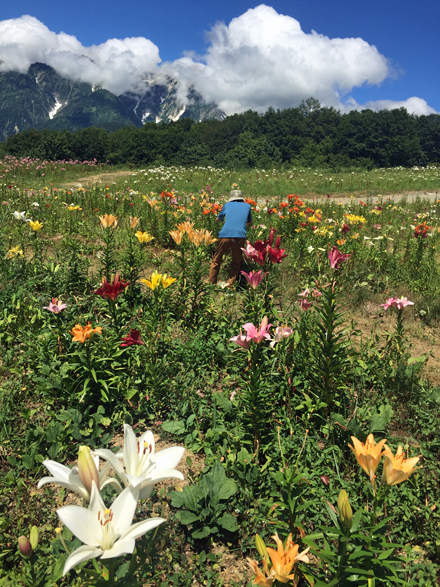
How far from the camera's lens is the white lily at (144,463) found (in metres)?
0.76

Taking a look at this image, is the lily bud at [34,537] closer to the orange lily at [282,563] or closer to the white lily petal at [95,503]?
the white lily petal at [95,503]

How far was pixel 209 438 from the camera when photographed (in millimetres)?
2076

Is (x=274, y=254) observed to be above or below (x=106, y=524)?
above

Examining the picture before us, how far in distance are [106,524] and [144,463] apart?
17 cm

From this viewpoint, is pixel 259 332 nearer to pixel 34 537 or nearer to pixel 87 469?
pixel 87 469

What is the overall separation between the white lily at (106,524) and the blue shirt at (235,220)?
144 inches

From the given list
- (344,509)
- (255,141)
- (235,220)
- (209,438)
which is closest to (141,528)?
(344,509)

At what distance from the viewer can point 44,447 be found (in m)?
1.92

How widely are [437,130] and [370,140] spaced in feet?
88.4

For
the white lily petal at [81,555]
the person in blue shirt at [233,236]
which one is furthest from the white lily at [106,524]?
the person in blue shirt at [233,236]

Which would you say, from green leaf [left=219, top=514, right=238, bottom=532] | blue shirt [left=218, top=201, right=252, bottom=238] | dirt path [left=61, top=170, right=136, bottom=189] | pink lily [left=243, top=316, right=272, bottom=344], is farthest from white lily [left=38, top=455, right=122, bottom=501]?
dirt path [left=61, top=170, right=136, bottom=189]

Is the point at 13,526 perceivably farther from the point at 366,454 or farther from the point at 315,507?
the point at 366,454

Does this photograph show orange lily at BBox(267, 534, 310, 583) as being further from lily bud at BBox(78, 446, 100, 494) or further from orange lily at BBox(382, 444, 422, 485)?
lily bud at BBox(78, 446, 100, 494)

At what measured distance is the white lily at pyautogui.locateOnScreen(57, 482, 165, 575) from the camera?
65cm
